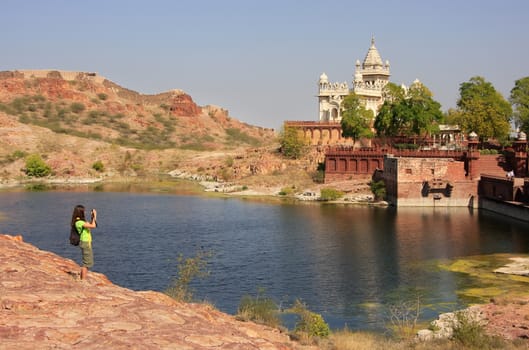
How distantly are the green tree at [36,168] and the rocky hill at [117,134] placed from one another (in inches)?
48.5

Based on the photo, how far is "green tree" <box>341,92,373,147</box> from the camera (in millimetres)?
91844

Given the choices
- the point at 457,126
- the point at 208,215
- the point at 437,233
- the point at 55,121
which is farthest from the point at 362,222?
the point at 55,121

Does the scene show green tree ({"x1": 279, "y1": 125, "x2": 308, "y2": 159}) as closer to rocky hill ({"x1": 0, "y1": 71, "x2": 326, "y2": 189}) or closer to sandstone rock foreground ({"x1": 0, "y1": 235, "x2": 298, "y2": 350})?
rocky hill ({"x1": 0, "y1": 71, "x2": 326, "y2": 189})

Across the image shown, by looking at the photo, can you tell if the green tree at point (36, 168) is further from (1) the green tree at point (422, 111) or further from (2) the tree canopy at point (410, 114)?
(1) the green tree at point (422, 111)

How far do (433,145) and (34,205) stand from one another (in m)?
44.1

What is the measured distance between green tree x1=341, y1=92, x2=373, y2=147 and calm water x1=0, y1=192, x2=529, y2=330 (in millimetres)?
17623

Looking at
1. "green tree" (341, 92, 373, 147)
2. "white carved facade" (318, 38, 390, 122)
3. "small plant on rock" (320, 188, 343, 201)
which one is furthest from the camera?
"white carved facade" (318, 38, 390, 122)

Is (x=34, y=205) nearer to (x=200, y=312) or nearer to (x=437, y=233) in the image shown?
(x=437, y=233)

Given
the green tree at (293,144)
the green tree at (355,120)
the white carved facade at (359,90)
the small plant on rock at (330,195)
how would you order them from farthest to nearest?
the white carved facade at (359,90), the green tree at (293,144), the green tree at (355,120), the small plant on rock at (330,195)

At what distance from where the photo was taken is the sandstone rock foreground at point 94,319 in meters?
14.4

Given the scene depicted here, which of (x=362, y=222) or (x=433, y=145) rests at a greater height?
(x=433, y=145)

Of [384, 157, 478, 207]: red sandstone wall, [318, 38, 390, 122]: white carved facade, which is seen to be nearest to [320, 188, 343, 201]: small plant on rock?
[384, 157, 478, 207]: red sandstone wall

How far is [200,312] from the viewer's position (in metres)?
19.1

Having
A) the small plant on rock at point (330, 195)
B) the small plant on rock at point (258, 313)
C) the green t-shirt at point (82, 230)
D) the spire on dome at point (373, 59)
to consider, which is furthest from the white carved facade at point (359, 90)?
the green t-shirt at point (82, 230)
